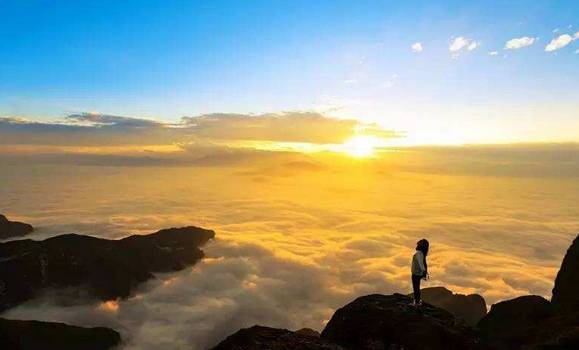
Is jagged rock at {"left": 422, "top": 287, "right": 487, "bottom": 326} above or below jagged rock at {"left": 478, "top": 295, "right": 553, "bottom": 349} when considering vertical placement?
below

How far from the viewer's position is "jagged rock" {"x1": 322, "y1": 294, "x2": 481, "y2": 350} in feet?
53.7

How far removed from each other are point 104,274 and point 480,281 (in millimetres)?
146537

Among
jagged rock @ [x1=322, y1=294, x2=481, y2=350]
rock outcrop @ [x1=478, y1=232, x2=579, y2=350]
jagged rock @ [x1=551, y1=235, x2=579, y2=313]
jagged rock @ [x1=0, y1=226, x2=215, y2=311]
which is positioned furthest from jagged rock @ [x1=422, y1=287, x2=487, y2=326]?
jagged rock @ [x1=0, y1=226, x2=215, y2=311]

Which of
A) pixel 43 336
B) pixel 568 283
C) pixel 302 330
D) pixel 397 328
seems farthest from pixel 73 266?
pixel 397 328

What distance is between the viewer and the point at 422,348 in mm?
15875

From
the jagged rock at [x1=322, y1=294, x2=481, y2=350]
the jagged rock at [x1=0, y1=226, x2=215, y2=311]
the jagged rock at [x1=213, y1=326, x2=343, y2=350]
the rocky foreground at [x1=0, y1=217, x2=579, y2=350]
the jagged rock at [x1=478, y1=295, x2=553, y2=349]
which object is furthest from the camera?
the jagged rock at [x1=0, y1=226, x2=215, y2=311]

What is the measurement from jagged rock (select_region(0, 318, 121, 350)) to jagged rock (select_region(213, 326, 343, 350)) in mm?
77940

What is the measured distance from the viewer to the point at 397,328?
17.0m

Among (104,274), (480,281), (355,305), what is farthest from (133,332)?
(480,281)

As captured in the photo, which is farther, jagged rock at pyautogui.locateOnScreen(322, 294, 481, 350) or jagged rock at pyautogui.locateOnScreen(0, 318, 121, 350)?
jagged rock at pyautogui.locateOnScreen(0, 318, 121, 350)

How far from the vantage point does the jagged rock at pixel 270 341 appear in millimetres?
14508

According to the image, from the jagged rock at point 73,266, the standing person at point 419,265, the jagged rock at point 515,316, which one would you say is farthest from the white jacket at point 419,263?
the jagged rock at point 73,266

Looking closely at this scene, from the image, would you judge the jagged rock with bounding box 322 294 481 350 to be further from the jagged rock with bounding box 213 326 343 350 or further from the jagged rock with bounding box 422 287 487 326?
the jagged rock with bounding box 422 287 487 326

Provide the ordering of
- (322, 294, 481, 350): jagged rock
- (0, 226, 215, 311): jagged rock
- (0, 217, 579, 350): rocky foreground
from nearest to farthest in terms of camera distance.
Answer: (322, 294, 481, 350): jagged rock
(0, 217, 579, 350): rocky foreground
(0, 226, 215, 311): jagged rock
